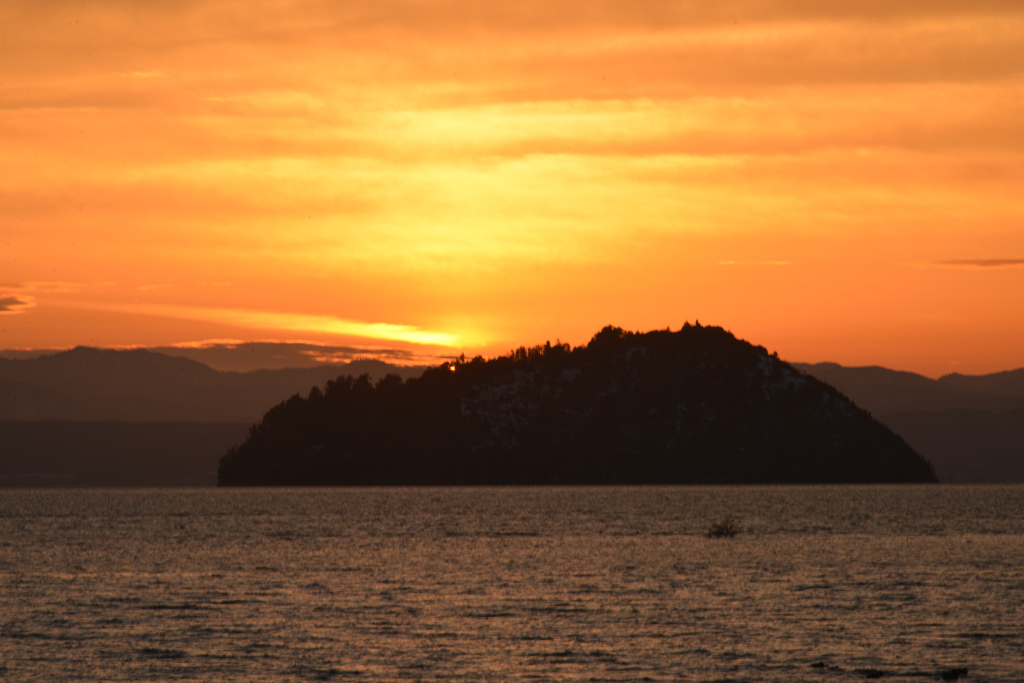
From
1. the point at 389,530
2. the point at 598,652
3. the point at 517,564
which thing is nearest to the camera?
the point at 598,652

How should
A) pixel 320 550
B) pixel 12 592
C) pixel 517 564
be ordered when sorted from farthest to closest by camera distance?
1. pixel 320 550
2. pixel 517 564
3. pixel 12 592

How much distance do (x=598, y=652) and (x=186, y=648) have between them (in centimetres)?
2306

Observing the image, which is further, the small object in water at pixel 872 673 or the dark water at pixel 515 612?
the dark water at pixel 515 612

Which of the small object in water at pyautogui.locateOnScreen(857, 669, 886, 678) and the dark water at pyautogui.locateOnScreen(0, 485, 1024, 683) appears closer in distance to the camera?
the small object in water at pyautogui.locateOnScreen(857, 669, 886, 678)

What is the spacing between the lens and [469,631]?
72.2m

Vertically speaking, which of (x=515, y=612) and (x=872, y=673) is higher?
(x=872, y=673)

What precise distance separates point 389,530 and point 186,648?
407ft

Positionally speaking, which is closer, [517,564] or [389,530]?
[517,564]

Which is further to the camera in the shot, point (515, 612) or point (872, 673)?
point (515, 612)

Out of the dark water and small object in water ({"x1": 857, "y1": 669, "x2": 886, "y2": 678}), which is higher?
small object in water ({"x1": 857, "y1": 669, "x2": 886, "y2": 678})

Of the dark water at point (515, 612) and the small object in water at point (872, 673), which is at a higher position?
the small object in water at point (872, 673)

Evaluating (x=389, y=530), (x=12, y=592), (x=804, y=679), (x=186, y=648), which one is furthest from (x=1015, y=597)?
(x=389, y=530)

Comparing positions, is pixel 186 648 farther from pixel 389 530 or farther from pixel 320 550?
pixel 389 530

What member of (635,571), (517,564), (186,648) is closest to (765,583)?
(635,571)
